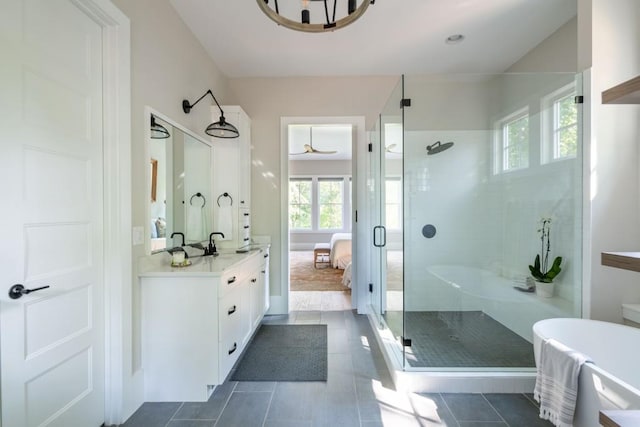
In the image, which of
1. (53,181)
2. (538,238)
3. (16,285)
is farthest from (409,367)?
(53,181)

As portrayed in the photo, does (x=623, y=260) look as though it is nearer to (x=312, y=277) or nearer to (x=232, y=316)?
(x=232, y=316)

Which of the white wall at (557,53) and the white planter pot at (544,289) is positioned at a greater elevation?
the white wall at (557,53)

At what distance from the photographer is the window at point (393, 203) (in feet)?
9.36

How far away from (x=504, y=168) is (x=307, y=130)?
12.1 ft

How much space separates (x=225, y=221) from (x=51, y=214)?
1.82 m

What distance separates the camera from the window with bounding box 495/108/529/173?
9.33 feet

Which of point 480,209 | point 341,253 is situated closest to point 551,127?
point 480,209

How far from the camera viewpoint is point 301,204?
852 centimetres

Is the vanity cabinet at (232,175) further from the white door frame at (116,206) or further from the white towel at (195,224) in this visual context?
the white door frame at (116,206)

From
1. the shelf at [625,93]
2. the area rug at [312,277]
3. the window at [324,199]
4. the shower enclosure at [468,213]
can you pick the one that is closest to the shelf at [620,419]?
the shelf at [625,93]

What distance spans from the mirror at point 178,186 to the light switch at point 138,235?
0.34ft

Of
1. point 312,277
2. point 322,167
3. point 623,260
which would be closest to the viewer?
point 623,260

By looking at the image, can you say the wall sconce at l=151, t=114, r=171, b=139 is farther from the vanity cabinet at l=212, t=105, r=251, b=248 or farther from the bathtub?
the bathtub

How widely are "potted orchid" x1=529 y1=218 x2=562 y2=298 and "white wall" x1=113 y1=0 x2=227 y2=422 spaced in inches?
125
